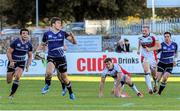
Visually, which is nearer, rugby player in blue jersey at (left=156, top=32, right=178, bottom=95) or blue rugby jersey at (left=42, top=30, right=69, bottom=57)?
blue rugby jersey at (left=42, top=30, right=69, bottom=57)

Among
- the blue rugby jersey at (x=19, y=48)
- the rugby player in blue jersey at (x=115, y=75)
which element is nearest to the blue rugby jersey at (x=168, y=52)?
the rugby player in blue jersey at (x=115, y=75)

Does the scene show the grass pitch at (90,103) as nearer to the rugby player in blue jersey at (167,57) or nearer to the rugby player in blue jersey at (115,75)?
the rugby player in blue jersey at (115,75)

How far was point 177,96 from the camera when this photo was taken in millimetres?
20250

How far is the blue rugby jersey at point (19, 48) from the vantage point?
1919cm

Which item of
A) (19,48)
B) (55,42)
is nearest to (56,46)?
(55,42)

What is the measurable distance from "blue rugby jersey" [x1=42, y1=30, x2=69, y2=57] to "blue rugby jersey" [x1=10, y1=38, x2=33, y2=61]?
1.00 meters

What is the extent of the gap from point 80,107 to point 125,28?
31.3m

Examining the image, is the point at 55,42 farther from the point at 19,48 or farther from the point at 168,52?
the point at 168,52

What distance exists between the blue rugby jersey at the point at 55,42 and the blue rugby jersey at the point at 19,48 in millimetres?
1000

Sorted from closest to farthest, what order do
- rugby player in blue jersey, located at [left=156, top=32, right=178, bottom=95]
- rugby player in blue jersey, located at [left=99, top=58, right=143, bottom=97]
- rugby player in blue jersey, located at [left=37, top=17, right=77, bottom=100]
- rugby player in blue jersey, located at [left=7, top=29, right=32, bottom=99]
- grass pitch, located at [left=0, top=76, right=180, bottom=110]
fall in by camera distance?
grass pitch, located at [left=0, top=76, right=180, bottom=110]
rugby player in blue jersey, located at [left=37, top=17, right=77, bottom=100]
rugby player in blue jersey, located at [left=7, top=29, right=32, bottom=99]
rugby player in blue jersey, located at [left=99, top=58, right=143, bottom=97]
rugby player in blue jersey, located at [left=156, top=32, right=178, bottom=95]

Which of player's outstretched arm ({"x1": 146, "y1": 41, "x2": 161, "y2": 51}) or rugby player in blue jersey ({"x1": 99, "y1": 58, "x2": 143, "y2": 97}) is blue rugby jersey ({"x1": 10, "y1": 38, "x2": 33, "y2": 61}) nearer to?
rugby player in blue jersey ({"x1": 99, "y1": 58, "x2": 143, "y2": 97})

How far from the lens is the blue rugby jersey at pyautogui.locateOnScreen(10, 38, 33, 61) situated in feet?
63.0

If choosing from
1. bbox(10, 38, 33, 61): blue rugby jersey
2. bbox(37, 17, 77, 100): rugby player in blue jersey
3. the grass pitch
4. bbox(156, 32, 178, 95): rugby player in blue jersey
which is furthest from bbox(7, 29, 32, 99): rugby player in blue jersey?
bbox(156, 32, 178, 95): rugby player in blue jersey

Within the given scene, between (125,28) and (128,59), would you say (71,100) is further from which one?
(125,28)
